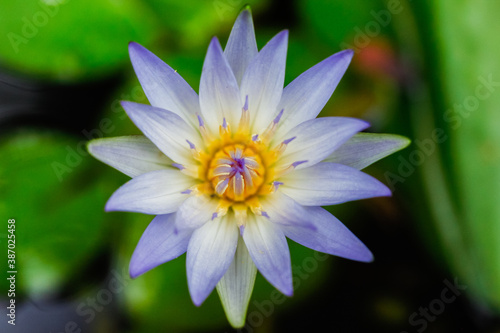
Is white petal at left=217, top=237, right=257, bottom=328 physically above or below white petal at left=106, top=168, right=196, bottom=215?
below

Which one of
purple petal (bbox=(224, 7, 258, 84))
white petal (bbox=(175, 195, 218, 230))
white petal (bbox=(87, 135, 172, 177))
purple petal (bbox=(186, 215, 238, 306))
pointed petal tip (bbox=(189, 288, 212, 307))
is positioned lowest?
pointed petal tip (bbox=(189, 288, 212, 307))

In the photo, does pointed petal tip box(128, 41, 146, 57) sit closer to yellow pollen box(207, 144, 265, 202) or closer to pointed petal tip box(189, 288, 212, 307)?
yellow pollen box(207, 144, 265, 202)

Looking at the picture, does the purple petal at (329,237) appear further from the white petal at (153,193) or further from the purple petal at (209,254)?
the white petal at (153,193)

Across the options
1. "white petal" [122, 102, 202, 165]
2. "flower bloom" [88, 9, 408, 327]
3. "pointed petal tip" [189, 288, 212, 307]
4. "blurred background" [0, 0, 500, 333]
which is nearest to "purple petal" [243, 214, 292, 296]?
"flower bloom" [88, 9, 408, 327]

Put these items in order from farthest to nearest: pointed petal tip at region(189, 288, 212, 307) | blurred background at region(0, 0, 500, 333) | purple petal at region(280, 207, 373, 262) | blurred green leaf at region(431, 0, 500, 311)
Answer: blurred background at region(0, 0, 500, 333) → blurred green leaf at region(431, 0, 500, 311) → purple petal at region(280, 207, 373, 262) → pointed petal tip at region(189, 288, 212, 307)

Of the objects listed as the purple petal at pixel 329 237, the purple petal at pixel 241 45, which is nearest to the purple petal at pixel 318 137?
the purple petal at pixel 329 237

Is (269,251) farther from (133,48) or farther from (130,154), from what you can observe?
(133,48)

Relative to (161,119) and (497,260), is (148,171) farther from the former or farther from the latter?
(497,260)
